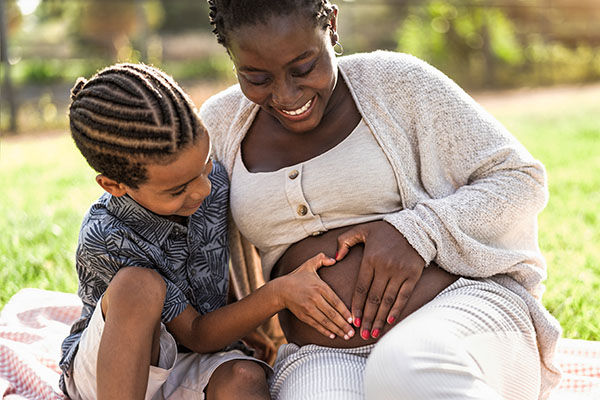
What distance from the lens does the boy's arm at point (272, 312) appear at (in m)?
2.01

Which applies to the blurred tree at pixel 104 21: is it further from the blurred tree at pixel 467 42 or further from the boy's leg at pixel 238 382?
the boy's leg at pixel 238 382

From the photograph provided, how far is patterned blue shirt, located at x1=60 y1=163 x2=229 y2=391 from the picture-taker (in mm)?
2000

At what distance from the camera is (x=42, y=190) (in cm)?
586

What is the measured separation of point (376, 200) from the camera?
2207 millimetres

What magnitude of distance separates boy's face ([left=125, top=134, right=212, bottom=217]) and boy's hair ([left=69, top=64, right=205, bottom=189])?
0.02 meters

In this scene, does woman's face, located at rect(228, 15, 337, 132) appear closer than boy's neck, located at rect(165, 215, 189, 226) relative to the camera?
Yes

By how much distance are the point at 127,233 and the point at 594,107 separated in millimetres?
10354

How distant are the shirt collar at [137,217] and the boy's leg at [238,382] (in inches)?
16.8

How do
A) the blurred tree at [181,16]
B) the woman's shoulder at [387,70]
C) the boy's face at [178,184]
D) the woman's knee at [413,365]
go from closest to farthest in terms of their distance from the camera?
1. the woman's knee at [413,365]
2. the boy's face at [178,184]
3. the woman's shoulder at [387,70]
4. the blurred tree at [181,16]

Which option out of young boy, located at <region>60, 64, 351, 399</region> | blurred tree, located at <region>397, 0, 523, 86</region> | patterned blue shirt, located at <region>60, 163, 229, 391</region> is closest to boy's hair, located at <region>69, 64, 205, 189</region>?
young boy, located at <region>60, 64, 351, 399</region>

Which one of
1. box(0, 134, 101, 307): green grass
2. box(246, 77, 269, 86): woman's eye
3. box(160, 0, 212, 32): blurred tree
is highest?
box(246, 77, 269, 86): woman's eye

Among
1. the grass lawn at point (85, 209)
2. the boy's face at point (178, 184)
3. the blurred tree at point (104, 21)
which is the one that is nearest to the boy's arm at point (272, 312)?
the boy's face at point (178, 184)

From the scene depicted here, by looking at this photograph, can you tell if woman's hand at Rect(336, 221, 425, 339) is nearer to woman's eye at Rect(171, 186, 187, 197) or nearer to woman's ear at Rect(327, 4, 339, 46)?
woman's eye at Rect(171, 186, 187, 197)

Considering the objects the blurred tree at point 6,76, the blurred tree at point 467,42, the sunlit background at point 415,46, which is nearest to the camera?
the blurred tree at point 6,76
